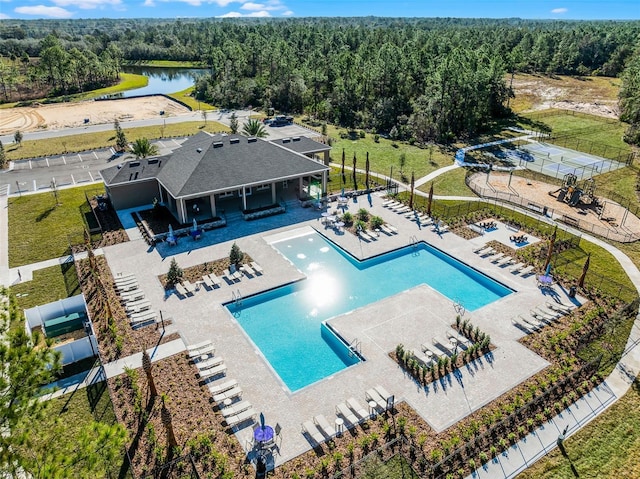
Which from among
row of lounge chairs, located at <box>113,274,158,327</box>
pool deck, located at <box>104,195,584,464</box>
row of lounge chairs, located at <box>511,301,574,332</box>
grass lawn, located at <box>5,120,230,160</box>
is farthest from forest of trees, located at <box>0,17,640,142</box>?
row of lounge chairs, located at <box>113,274,158,327</box>

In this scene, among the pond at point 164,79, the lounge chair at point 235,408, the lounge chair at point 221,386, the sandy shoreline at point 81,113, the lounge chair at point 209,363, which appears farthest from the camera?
the pond at point 164,79

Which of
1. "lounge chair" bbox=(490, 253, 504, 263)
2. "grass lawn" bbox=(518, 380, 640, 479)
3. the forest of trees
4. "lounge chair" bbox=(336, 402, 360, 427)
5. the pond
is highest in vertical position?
the forest of trees

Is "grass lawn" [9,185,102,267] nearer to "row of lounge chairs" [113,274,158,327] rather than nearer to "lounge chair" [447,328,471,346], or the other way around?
"row of lounge chairs" [113,274,158,327]

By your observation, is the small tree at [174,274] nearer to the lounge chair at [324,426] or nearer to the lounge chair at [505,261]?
the lounge chair at [324,426]

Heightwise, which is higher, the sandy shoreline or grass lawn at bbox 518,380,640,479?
the sandy shoreline

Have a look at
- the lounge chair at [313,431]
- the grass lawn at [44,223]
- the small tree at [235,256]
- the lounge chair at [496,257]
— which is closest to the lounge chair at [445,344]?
the lounge chair at [313,431]

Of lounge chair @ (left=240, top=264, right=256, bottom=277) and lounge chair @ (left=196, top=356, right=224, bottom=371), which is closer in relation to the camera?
lounge chair @ (left=196, top=356, right=224, bottom=371)

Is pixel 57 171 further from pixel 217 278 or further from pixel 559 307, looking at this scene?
pixel 559 307
